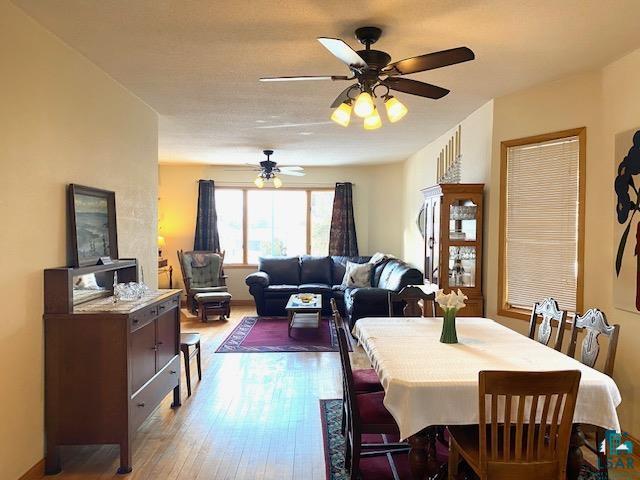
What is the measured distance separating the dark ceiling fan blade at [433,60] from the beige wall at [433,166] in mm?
2078

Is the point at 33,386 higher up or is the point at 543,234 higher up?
the point at 543,234

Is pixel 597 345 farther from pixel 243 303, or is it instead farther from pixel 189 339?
pixel 243 303

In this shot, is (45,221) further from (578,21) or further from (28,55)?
(578,21)

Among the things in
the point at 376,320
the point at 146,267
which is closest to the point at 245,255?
the point at 146,267

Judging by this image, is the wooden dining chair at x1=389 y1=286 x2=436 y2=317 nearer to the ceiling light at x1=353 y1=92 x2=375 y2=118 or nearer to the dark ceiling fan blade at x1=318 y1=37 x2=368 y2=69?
the ceiling light at x1=353 y1=92 x2=375 y2=118

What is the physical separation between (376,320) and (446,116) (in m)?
2.49

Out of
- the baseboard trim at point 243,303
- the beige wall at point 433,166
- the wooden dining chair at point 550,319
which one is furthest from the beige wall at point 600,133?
the baseboard trim at point 243,303

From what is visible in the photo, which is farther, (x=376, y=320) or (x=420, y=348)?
(x=376, y=320)

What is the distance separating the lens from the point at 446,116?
485 cm

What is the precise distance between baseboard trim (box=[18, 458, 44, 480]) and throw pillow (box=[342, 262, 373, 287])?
517 cm

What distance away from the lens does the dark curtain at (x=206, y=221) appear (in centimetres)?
849

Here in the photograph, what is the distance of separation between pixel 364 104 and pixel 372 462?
214 cm

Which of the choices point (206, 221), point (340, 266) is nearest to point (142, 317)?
point (340, 266)

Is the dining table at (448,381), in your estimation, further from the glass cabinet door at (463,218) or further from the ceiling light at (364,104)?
the glass cabinet door at (463,218)
